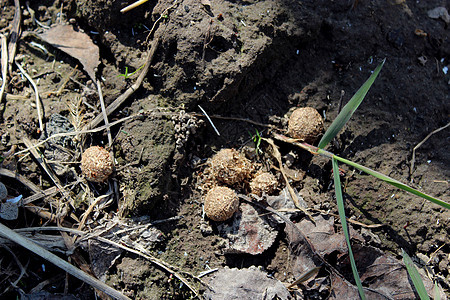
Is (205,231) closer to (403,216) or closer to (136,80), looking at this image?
(136,80)

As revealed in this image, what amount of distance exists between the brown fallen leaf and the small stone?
4.31ft

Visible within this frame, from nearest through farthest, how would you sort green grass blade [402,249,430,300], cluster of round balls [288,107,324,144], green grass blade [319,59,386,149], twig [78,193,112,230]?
green grass blade [402,249,430,300]
green grass blade [319,59,386,149]
twig [78,193,112,230]
cluster of round balls [288,107,324,144]

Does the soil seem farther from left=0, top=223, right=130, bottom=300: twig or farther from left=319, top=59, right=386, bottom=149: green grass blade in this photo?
left=319, top=59, right=386, bottom=149: green grass blade

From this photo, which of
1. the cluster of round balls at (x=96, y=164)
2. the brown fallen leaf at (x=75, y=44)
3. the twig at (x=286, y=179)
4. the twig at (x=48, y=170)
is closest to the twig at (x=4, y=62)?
the brown fallen leaf at (x=75, y=44)

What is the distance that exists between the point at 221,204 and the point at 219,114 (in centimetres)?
71

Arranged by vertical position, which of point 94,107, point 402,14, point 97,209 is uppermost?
point 402,14

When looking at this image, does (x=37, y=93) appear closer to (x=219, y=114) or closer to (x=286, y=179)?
(x=219, y=114)

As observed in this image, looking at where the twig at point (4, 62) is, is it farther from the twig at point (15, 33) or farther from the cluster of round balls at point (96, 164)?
the cluster of round balls at point (96, 164)

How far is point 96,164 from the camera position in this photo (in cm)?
220

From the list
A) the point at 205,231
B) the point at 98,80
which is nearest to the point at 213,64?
the point at 98,80

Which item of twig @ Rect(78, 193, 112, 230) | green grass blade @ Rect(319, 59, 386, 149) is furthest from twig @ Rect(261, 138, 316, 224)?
twig @ Rect(78, 193, 112, 230)

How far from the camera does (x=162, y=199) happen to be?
2.29m

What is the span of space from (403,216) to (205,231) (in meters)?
1.45

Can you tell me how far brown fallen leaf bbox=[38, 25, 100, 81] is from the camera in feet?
8.33
